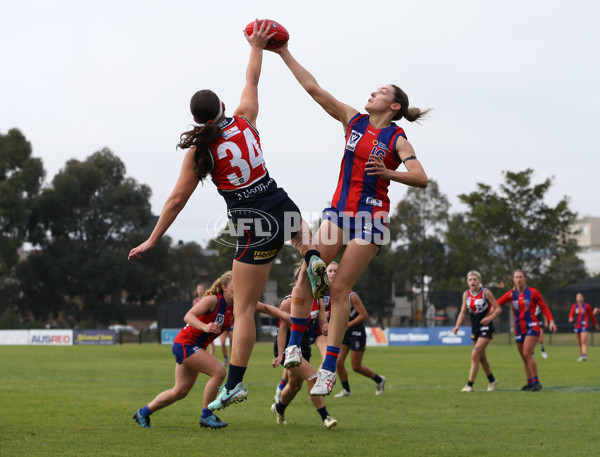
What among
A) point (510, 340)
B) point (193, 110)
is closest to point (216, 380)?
point (193, 110)

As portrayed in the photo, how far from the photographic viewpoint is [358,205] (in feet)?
23.8

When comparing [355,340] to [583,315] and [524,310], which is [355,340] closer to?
[524,310]

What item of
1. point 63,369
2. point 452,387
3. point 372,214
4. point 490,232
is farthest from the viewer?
point 490,232

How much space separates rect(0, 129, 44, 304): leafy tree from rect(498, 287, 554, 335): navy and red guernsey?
50225mm

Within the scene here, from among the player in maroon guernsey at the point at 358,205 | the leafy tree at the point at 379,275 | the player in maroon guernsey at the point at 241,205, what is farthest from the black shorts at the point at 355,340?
the leafy tree at the point at 379,275

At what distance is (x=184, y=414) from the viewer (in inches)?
507

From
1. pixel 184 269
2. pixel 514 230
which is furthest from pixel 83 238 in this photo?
pixel 514 230

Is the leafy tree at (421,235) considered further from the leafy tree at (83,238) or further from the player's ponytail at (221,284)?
the player's ponytail at (221,284)

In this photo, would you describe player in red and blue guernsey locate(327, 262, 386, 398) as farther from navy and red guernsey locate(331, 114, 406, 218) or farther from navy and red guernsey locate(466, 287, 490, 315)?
navy and red guernsey locate(331, 114, 406, 218)

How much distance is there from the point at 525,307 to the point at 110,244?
53155mm

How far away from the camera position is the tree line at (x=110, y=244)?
53188mm

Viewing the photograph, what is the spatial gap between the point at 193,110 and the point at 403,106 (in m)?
2.12

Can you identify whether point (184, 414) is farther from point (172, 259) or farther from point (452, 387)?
point (172, 259)

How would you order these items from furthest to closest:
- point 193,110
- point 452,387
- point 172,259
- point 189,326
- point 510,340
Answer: point 172,259 → point 510,340 → point 452,387 → point 189,326 → point 193,110
